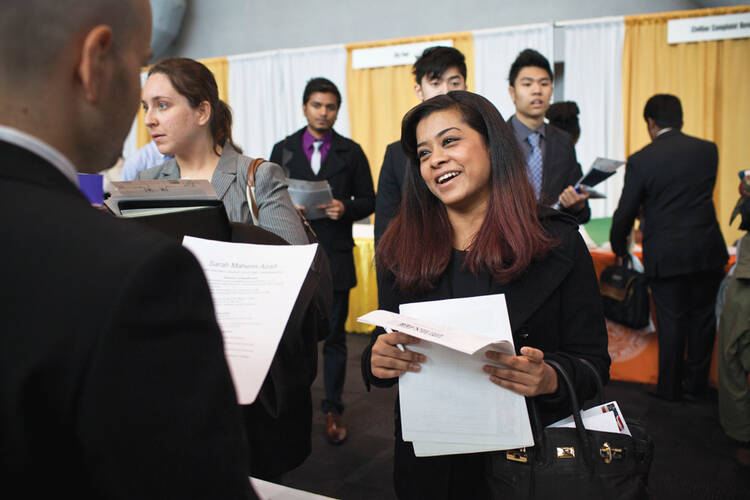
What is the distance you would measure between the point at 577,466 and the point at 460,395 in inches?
10.0

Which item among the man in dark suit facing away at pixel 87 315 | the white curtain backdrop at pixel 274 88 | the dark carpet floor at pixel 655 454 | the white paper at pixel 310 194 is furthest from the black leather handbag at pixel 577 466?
the white curtain backdrop at pixel 274 88

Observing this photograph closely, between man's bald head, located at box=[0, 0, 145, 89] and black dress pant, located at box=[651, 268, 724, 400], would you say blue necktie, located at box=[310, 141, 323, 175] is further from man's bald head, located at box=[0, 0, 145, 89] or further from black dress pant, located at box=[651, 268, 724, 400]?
man's bald head, located at box=[0, 0, 145, 89]

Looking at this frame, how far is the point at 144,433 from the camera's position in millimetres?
456

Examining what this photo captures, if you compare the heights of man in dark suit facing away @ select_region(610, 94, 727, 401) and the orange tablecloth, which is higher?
man in dark suit facing away @ select_region(610, 94, 727, 401)

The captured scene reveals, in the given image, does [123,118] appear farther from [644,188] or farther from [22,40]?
[644,188]

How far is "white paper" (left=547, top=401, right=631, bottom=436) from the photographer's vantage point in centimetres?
105

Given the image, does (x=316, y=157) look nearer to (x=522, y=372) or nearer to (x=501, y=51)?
(x=522, y=372)

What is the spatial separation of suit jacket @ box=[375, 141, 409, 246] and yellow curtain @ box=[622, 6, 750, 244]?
179 inches

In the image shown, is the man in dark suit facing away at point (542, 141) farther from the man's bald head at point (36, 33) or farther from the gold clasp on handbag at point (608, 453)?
the man's bald head at point (36, 33)

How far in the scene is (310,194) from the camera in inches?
108

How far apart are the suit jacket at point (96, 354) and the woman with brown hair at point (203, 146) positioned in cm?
115

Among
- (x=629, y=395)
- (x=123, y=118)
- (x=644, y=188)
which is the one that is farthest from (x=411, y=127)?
(x=629, y=395)

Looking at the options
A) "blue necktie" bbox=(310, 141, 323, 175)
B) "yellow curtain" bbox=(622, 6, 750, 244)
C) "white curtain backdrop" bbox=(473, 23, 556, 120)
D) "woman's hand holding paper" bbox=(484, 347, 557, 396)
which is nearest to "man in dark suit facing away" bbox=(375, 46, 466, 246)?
"blue necktie" bbox=(310, 141, 323, 175)

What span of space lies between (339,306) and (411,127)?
5.27 ft
